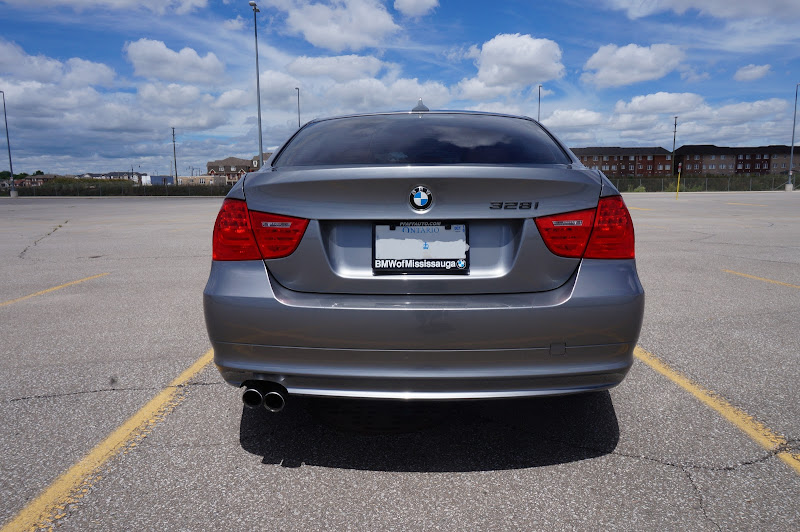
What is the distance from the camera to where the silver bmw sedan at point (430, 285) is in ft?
7.30

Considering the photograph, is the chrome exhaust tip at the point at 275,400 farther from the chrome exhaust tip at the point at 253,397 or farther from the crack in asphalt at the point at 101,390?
the crack in asphalt at the point at 101,390

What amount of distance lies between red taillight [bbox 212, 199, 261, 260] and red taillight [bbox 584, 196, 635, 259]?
1.38 m

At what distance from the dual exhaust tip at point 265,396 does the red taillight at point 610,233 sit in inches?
54.6

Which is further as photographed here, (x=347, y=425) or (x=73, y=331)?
(x=73, y=331)

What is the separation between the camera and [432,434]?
2793mm

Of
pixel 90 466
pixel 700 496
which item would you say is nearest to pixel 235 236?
pixel 90 466

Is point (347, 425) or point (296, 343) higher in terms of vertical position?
point (296, 343)

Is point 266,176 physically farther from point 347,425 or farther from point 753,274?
point 753,274

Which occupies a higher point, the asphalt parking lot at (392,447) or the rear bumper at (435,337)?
the rear bumper at (435,337)

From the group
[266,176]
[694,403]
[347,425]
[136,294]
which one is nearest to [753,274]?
[694,403]

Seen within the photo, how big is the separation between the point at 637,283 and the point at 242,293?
1.64 meters

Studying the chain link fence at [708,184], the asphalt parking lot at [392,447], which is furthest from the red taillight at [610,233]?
the chain link fence at [708,184]

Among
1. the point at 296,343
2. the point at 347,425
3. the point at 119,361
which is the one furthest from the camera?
the point at 119,361

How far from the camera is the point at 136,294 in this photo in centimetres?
625
